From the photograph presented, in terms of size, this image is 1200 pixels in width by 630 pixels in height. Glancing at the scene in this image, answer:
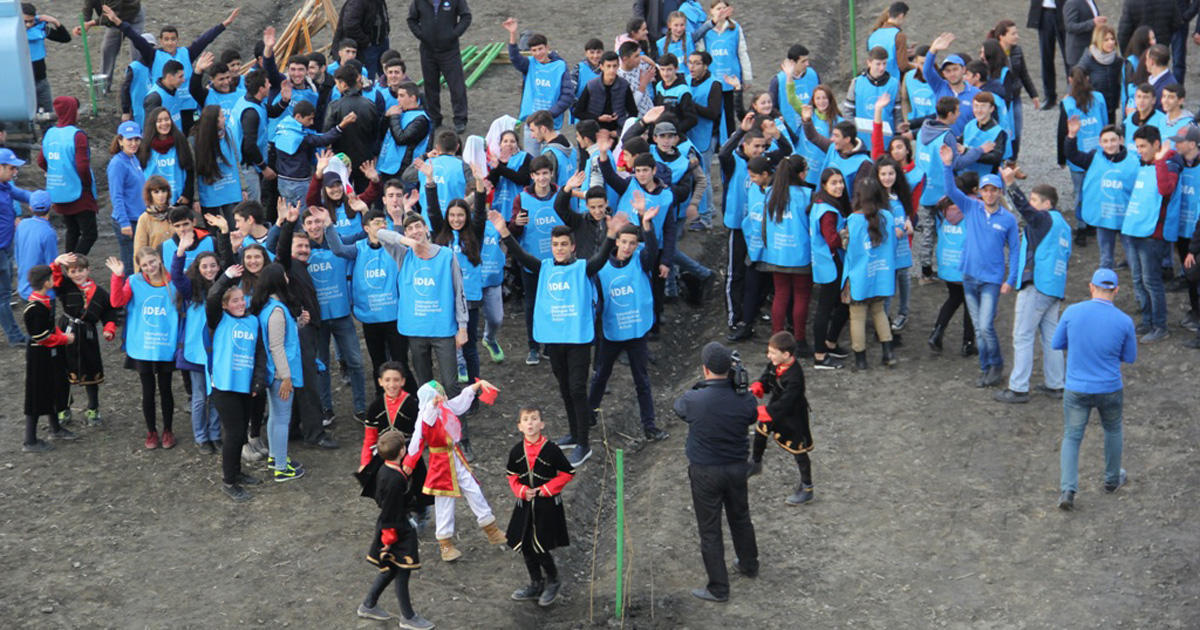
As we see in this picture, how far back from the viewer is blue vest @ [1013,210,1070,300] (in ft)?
42.6

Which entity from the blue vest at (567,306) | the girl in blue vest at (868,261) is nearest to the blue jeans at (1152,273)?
the girl in blue vest at (868,261)

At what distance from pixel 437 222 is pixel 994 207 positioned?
15.9 feet

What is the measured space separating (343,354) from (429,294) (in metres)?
1.25

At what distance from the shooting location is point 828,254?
45.3ft

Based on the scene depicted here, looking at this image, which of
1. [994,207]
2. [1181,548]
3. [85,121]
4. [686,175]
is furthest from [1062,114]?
[85,121]

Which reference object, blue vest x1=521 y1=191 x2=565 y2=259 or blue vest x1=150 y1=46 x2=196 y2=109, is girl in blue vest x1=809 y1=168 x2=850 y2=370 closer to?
blue vest x1=521 y1=191 x2=565 y2=259

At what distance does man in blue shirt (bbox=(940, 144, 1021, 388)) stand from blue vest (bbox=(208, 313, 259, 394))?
6141 mm

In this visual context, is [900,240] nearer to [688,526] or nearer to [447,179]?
[688,526]

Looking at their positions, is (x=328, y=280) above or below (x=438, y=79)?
below

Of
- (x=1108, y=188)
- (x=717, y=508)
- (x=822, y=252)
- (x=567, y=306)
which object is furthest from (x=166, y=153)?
(x=1108, y=188)

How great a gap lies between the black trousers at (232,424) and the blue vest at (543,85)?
6416mm

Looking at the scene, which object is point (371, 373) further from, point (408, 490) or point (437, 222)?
point (408, 490)

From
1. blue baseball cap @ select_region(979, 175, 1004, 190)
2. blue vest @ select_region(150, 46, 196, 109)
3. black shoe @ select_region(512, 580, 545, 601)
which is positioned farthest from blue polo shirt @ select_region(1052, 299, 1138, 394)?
blue vest @ select_region(150, 46, 196, 109)

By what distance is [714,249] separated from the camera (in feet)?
55.3
